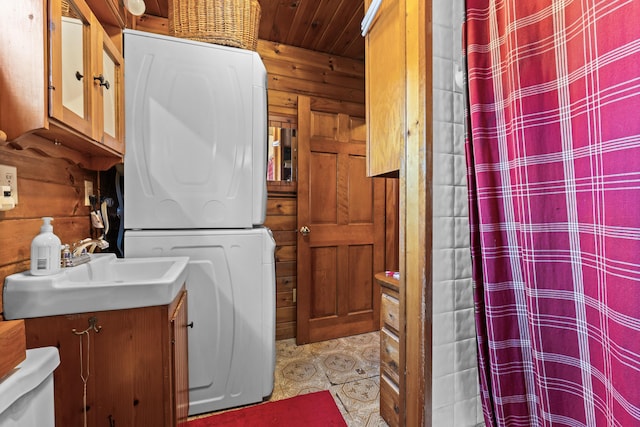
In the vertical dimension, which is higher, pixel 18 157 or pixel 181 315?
pixel 18 157

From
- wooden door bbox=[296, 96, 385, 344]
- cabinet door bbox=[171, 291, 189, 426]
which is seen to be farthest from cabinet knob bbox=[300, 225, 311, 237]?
cabinet door bbox=[171, 291, 189, 426]

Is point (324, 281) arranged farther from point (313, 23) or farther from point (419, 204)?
point (313, 23)

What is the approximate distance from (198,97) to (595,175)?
64.6 inches

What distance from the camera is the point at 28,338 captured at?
0.87 m

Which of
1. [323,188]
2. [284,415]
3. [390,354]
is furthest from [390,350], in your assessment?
[323,188]

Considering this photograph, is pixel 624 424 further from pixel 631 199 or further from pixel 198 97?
pixel 198 97

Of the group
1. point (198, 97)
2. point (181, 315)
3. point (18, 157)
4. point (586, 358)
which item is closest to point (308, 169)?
point (198, 97)

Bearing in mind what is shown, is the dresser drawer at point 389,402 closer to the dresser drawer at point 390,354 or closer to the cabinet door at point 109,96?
the dresser drawer at point 390,354

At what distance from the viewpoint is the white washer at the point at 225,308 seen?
1.49 metres

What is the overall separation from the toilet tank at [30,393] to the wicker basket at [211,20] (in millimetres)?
1608

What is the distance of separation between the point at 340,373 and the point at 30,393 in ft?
5.64

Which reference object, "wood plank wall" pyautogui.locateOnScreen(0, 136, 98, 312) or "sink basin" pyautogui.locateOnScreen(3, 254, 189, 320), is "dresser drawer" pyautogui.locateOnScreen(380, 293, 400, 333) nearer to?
"sink basin" pyautogui.locateOnScreen(3, 254, 189, 320)

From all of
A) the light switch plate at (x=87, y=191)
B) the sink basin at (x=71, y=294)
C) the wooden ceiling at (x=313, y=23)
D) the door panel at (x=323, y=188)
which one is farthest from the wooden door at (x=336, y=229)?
the sink basin at (x=71, y=294)

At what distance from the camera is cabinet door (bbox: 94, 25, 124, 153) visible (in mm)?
1153
